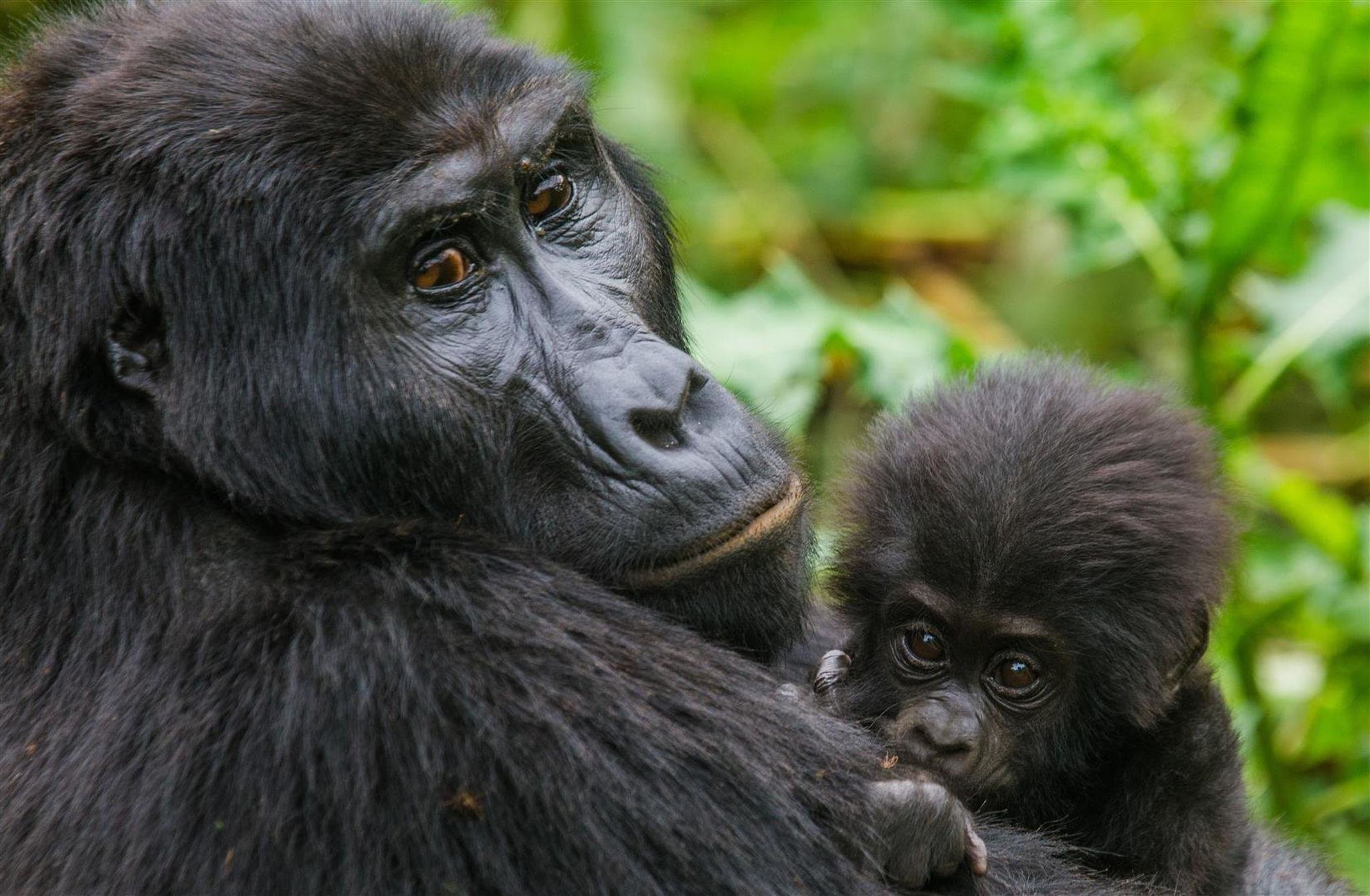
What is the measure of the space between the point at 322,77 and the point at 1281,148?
3152 millimetres

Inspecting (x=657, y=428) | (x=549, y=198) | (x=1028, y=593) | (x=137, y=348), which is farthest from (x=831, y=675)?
(x=137, y=348)

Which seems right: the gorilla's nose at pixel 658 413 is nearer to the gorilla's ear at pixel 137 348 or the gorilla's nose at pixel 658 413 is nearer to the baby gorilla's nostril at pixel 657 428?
the baby gorilla's nostril at pixel 657 428

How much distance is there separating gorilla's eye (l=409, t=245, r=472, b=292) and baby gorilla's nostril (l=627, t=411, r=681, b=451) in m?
0.37

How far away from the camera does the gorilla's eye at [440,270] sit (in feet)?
8.11

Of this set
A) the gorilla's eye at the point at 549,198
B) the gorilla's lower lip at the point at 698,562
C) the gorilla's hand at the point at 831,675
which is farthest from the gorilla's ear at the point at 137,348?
the gorilla's hand at the point at 831,675

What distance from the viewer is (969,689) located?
2.92m

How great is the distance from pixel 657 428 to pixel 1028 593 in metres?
0.91

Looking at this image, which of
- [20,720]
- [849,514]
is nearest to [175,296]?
[20,720]

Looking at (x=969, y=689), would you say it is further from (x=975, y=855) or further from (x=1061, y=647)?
(x=975, y=855)

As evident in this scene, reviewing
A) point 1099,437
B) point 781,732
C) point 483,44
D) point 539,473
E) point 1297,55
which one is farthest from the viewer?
point 1297,55

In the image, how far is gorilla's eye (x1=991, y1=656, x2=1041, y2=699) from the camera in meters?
2.92

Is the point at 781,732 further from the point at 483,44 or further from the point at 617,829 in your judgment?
the point at 483,44

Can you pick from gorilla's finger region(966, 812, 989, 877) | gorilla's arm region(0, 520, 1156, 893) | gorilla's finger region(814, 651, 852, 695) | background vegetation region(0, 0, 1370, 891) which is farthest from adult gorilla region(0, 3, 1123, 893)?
background vegetation region(0, 0, 1370, 891)

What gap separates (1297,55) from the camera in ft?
14.5
